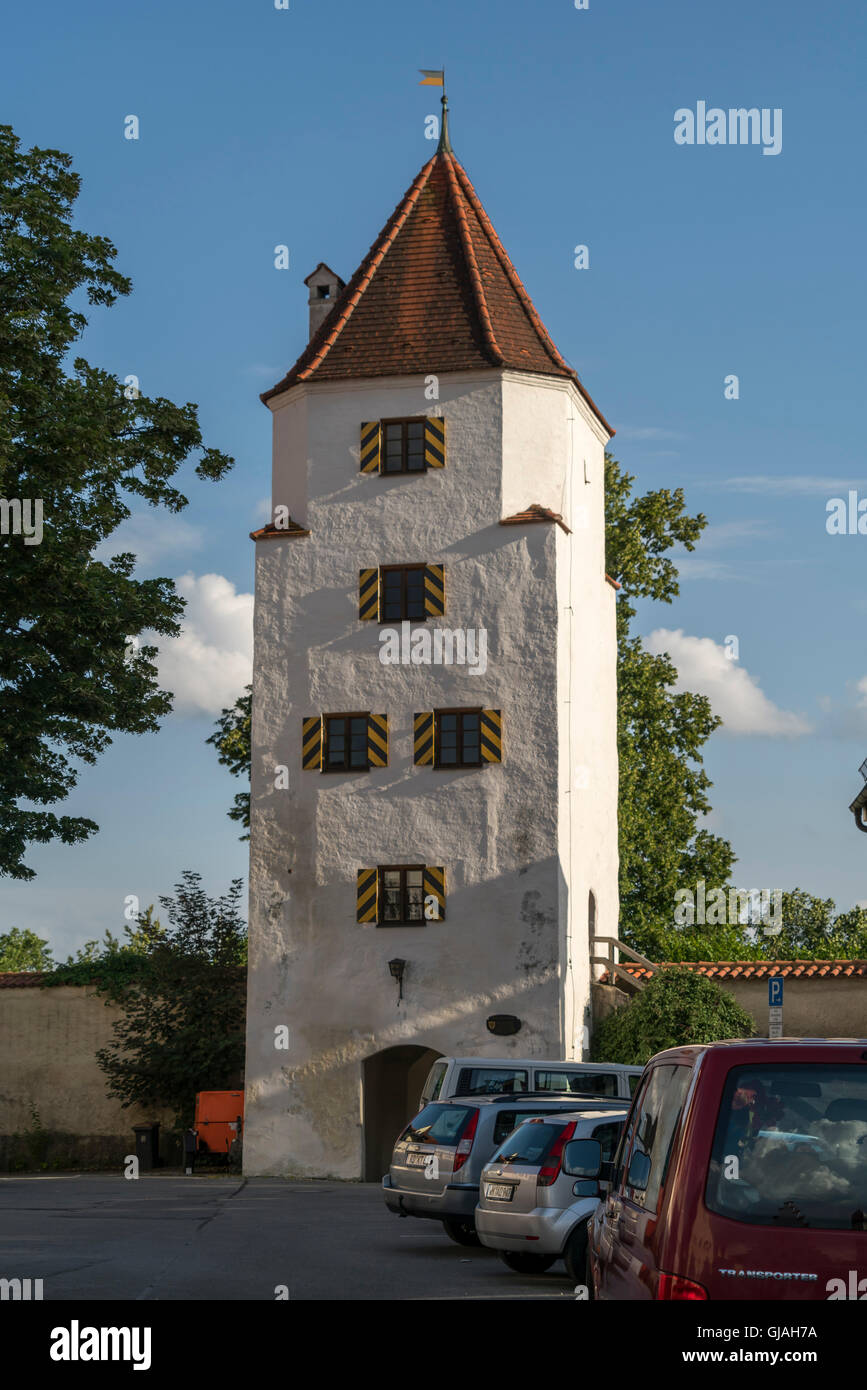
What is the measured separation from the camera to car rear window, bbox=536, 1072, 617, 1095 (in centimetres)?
2156

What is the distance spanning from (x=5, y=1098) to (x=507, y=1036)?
451 inches

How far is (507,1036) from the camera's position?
33094mm

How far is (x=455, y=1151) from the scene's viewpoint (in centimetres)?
1802

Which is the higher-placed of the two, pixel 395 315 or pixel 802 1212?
pixel 395 315

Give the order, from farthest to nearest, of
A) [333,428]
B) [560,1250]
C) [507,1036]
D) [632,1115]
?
1. [333,428]
2. [507,1036]
3. [560,1250]
4. [632,1115]

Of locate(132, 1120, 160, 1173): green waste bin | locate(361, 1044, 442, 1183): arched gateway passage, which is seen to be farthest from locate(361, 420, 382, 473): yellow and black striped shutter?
locate(132, 1120, 160, 1173): green waste bin

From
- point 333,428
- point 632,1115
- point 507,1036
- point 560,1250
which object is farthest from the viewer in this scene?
point 333,428

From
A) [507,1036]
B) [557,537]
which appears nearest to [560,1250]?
[507,1036]

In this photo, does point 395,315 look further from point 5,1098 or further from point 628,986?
point 5,1098

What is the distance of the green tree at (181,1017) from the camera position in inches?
Answer: 1412

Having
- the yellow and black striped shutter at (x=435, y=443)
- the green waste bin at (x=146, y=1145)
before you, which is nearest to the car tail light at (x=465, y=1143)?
the green waste bin at (x=146, y=1145)

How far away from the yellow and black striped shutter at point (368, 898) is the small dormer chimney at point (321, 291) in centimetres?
1335

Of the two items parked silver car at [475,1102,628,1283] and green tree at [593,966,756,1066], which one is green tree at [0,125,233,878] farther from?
parked silver car at [475,1102,628,1283]

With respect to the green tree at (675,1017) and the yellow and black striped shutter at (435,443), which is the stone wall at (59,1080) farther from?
the yellow and black striped shutter at (435,443)
